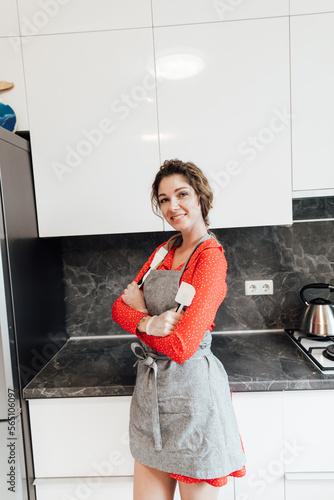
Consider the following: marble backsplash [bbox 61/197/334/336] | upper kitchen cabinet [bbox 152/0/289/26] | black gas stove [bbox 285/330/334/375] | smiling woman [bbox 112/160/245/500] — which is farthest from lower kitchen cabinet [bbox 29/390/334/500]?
upper kitchen cabinet [bbox 152/0/289/26]

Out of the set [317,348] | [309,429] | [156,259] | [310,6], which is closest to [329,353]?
[317,348]

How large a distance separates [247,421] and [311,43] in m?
1.47

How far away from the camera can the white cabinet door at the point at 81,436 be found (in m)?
1.22

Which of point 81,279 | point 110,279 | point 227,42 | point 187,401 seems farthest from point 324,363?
point 227,42

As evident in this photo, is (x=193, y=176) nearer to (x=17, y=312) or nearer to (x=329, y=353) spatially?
(x=17, y=312)

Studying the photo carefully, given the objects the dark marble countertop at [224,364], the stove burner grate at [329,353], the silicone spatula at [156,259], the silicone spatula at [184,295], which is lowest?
the dark marble countertop at [224,364]

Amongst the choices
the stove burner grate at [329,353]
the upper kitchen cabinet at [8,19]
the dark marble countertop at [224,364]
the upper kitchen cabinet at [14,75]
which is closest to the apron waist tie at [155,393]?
the dark marble countertop at [224,364]

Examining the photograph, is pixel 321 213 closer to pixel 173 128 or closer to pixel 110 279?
pixel 173 128

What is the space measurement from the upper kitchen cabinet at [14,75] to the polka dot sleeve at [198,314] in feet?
3.29

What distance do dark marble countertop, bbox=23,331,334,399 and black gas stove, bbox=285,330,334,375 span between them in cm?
2

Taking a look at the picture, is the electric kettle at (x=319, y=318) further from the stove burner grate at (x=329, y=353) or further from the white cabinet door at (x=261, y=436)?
the white cabinet door at (x=261, y=436)

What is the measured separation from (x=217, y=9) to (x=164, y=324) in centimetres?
123

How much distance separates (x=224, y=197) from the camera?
1.37 meters

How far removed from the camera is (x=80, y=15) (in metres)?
1.32
